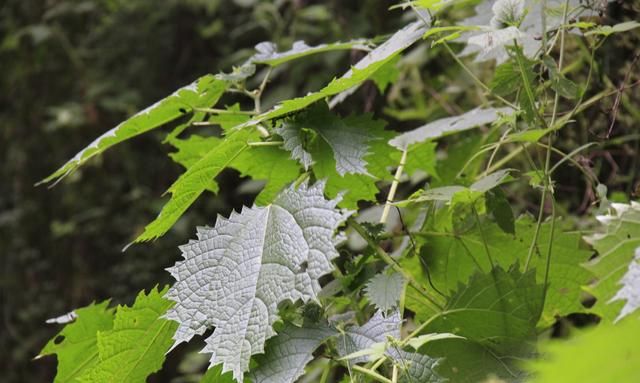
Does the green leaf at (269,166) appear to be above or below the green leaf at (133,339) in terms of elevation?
above

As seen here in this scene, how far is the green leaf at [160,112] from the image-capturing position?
2.50 feet

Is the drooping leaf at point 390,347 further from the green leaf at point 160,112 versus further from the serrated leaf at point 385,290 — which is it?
the green leaf at point 160,112

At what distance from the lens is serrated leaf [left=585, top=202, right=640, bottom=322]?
0.51m

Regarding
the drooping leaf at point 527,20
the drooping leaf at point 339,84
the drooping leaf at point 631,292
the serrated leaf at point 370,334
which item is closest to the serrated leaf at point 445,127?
the drooping leaf at point 527,20

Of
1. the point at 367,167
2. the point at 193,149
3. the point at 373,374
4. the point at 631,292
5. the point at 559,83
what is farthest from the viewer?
the point at 193,149

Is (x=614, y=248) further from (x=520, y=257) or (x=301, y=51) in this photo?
(x=301, y=51)

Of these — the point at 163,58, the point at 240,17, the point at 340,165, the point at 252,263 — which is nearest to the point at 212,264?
the point at 252,263

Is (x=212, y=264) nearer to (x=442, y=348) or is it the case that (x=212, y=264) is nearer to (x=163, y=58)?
(x=442, y=348)

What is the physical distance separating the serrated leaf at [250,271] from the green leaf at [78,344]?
0.20 meters

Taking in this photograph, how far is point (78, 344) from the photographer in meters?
0.75

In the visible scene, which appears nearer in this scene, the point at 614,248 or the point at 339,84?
the point at 614,248

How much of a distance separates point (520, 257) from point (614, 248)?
9.1 inches

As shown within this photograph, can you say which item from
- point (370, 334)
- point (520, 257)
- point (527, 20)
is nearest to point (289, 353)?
point (370, 334)

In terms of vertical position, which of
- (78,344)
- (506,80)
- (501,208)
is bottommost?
(78,344)
